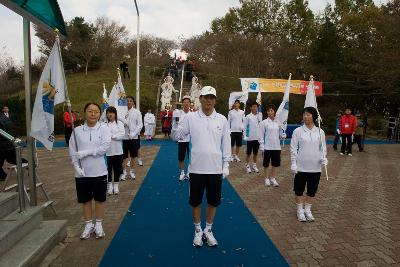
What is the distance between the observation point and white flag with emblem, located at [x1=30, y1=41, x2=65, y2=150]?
448 centimetres

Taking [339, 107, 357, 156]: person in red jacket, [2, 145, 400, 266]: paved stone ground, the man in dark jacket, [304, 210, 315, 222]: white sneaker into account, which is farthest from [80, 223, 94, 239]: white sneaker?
[339, 107, 357, 156]: person in red jacket

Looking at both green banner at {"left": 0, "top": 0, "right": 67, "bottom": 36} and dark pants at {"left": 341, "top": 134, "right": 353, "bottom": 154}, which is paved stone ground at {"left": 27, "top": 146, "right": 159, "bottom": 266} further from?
dark pants at {"left": 341, "top": 134, "right": 353, "bottom": 154}

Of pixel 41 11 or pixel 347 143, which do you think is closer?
pixel 41 11

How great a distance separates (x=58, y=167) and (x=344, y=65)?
79.8 feet

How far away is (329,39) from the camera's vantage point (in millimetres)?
28547

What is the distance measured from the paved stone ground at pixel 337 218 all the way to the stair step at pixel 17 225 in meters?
3.21

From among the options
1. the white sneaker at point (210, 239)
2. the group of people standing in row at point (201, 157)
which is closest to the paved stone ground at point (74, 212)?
the group of people standing in row at point (201, 157)

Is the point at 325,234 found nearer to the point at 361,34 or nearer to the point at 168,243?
the point at 168,243

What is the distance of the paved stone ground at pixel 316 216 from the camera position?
429 centimetres

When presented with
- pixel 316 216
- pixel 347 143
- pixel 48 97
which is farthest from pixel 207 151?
pixel 347 143

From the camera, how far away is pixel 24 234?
4.31m

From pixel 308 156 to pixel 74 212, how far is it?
13.2ft

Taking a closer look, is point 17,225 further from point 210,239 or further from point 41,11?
point 41,11

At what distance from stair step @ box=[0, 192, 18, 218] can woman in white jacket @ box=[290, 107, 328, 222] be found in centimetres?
410
